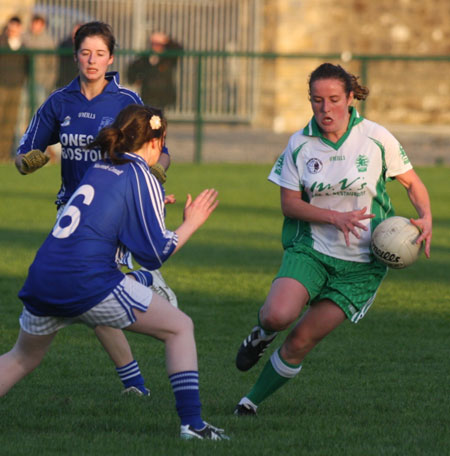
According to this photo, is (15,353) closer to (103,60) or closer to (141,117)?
(141,117)

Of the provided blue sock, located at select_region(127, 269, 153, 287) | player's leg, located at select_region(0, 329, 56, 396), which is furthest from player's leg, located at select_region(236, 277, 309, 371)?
player's leg, located at select_region(0, 329, 56, 396)

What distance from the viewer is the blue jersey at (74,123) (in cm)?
649

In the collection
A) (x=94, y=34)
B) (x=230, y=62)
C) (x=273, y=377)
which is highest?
(x=94, y=34)

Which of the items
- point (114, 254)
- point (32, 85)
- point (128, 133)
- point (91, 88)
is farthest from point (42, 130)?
point (32, 85)

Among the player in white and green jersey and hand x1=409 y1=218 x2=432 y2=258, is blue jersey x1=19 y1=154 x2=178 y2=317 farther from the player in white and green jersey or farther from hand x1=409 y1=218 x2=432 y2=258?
hand x1=409 y1=218 x2=432 y2=258

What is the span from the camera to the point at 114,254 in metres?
5.22

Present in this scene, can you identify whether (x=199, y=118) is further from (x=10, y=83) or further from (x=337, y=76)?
(x=337, y=76)

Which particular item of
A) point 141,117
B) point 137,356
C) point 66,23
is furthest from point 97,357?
point 66,23

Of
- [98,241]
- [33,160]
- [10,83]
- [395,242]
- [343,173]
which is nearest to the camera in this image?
[98,241]

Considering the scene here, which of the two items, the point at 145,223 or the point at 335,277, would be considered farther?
the point at 335,277

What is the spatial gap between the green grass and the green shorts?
55 centimetres

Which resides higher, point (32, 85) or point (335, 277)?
point (335, 277)

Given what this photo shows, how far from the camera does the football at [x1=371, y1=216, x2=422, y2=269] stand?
5.94 m

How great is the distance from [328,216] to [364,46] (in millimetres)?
25178
